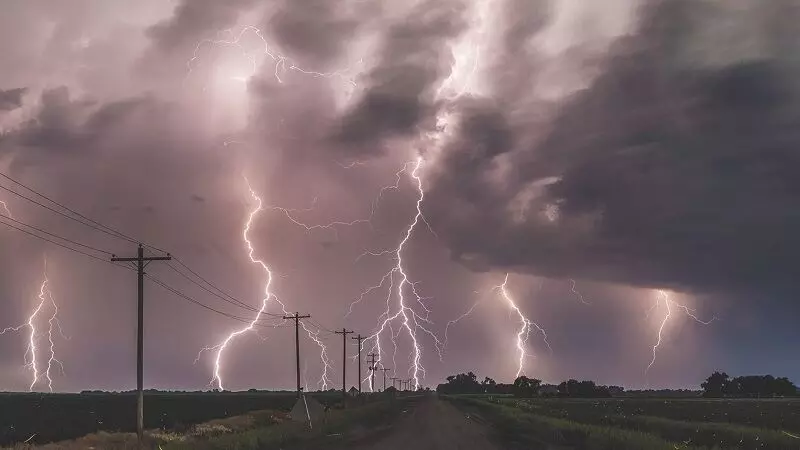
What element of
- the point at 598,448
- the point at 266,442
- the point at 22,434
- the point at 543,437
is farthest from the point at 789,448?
the point at 22,434

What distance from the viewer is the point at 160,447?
28719 mm

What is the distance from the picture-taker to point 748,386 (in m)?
175

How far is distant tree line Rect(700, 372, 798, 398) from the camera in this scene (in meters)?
165

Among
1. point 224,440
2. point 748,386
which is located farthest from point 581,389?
point 224,440

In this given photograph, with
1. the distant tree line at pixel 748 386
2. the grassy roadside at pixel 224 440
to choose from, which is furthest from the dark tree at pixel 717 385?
the grassy roadside at pixel 224 440

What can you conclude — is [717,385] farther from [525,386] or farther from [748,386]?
[525,386]

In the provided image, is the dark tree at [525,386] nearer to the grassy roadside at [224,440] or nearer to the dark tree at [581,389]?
the dark tree at [581,389]

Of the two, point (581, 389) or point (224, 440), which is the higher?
point (224, 440)

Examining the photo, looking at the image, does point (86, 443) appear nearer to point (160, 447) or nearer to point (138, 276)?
point (160, 447)

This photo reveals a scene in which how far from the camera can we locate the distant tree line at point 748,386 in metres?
165

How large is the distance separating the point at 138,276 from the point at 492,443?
16881 millimetres

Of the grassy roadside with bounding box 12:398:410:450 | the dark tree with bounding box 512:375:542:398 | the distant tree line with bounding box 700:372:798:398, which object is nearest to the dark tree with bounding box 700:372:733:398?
the distant tree line with bounding box 700:372:798:398

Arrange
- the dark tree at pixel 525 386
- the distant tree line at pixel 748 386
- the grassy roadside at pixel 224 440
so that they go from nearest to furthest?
the grassy roadside at pixel 224 440 → the distant tree line at pixel 748 386 → the dark tree at pixel 525 386

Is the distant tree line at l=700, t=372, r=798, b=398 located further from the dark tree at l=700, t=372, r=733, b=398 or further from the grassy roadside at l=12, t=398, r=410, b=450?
the grassy roadside at l=12, t=398, r=410, b=450
